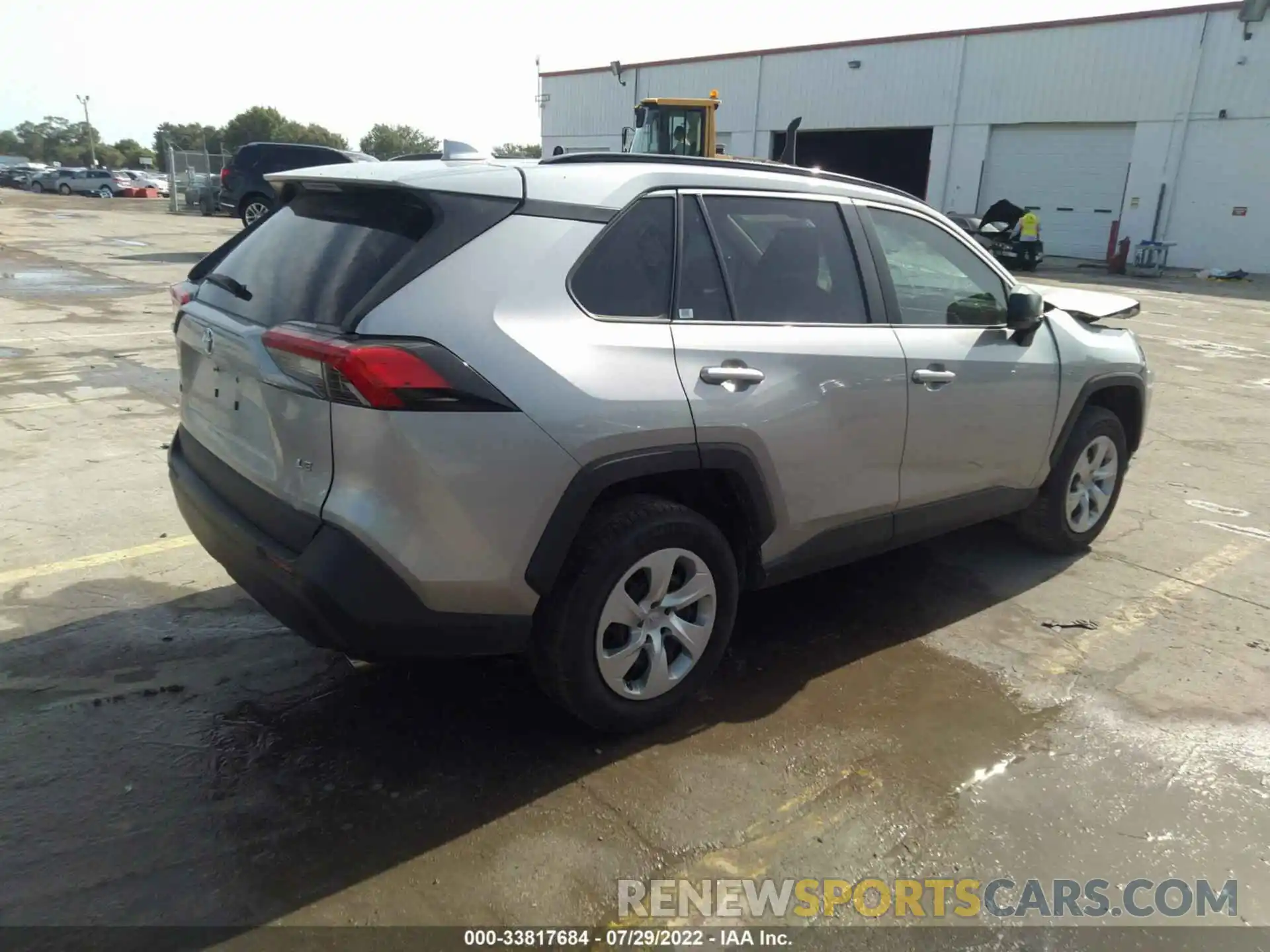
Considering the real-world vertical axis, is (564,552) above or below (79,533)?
above

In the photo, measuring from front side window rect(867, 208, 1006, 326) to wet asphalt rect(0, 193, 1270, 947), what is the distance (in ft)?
4.45

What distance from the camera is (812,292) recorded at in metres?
3.50

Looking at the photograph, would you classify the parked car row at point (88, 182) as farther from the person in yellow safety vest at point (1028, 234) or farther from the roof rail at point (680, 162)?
the roof rail at point (680, 162)

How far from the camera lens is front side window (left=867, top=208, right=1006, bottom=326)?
3838 millimetres

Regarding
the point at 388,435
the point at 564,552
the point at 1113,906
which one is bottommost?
the point at 1113,906

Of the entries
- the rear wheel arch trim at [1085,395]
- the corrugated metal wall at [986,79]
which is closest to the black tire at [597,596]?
the rear wheel arch trim at [1085,395]

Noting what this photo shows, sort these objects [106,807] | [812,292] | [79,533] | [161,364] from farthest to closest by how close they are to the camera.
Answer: [161,364] → [79,533] → [812,292] → [106,807]

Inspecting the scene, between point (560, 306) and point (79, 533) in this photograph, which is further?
point (79, 533)

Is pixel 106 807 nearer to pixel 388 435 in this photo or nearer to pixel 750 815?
pixel 388 435

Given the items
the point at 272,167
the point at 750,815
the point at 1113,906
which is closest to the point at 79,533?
the point at 750,815

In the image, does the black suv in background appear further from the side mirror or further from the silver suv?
the side mirror

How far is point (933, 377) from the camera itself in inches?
147

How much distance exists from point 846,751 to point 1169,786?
1.05 meters

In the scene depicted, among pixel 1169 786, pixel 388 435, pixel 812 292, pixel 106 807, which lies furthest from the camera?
pixel 812 292
